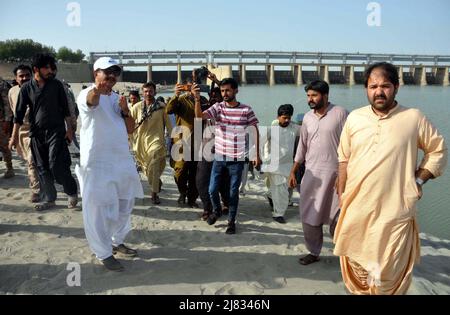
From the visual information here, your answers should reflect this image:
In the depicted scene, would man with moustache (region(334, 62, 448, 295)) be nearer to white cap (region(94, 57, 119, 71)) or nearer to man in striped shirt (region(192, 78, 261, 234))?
man in striped shirt (region(192, 78, 261, 234))

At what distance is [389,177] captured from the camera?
2125 millimetres

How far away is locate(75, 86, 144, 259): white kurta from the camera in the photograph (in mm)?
2768

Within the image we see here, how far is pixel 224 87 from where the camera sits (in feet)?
11.9

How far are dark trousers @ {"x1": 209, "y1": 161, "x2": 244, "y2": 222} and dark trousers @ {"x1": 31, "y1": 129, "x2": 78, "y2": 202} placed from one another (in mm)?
1805

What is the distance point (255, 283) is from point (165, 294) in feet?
2.34

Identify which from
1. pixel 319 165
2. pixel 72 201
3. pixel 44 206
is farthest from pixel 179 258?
pixel 44 206

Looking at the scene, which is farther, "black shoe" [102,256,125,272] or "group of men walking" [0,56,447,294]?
"black shoe" [102,256,125,272]

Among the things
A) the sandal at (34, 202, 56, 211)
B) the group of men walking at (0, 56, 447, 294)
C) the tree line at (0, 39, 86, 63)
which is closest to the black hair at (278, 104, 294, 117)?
the group of men walking at (0, 56, 447, 294)

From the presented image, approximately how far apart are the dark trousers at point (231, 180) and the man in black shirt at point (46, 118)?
1.80 m

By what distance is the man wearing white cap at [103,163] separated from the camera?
8.97ft

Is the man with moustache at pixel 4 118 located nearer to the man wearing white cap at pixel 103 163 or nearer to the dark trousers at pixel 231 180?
the man wearing white cap at pixel 103 163

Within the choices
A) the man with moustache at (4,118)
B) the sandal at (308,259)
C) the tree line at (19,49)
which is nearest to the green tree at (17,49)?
the tree line at (19,49)

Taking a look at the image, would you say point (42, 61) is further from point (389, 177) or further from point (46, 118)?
point (389, 177)
